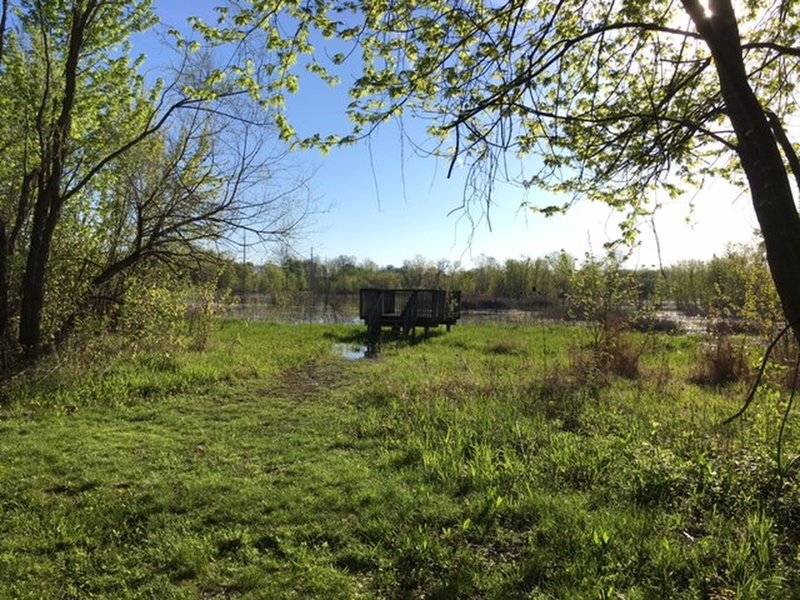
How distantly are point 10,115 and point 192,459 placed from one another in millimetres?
6593

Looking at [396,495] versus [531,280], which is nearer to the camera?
[396,495]

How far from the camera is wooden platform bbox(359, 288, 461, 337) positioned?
17953 mm

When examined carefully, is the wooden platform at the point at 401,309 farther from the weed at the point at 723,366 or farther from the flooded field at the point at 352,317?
the weed at the point at 723,366

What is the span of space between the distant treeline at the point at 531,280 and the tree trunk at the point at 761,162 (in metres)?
1.62

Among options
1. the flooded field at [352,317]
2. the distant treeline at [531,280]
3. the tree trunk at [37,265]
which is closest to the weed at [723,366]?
the distant treeline at [531,280]

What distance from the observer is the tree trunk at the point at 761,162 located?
247 centimetres

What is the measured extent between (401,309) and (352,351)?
14.8 ft

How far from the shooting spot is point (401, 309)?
18.6 meters

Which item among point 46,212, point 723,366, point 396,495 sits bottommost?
point 396,495

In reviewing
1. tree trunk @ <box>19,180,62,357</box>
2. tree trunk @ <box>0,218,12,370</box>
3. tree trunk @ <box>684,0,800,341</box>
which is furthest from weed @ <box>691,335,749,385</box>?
tree trunk @ <box>0,218,12,370</box>

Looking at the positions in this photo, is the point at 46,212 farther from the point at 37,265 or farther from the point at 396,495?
the point at 396,495

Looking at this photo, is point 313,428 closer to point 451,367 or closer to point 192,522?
point 192,522

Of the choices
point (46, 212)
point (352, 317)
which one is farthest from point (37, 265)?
point (352, 317)

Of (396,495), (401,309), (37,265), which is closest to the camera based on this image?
(396,495)
